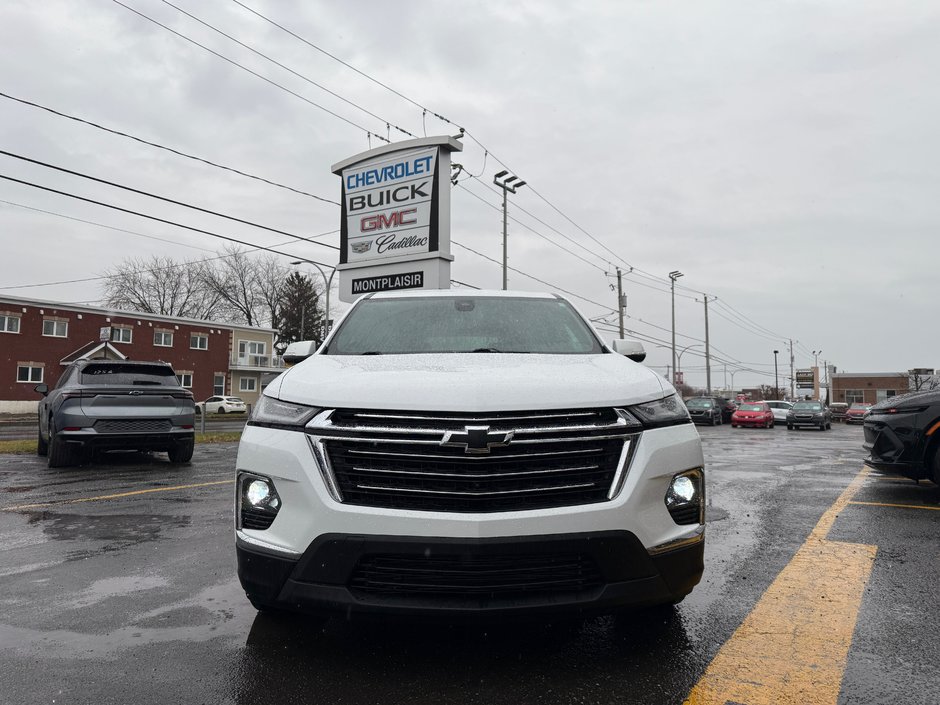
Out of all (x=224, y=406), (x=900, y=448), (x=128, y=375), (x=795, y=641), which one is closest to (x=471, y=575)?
(x=795, y=641)

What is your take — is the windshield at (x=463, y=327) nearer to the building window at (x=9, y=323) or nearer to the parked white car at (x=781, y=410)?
the parked white car at (x=781, y=410)

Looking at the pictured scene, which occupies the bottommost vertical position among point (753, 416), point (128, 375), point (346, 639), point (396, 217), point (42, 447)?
point (346, 639)

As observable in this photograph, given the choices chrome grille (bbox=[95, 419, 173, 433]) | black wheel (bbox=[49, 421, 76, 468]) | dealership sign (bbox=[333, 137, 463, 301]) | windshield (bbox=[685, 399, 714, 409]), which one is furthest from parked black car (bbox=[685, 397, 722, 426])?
black wheel (bbox=[49, 421, 76, 468])

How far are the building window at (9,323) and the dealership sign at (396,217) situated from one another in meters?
29.7

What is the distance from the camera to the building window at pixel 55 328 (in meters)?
38.8

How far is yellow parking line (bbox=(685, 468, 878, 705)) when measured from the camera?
240 cm

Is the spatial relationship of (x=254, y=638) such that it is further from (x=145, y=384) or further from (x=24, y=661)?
(x=145, y=384)

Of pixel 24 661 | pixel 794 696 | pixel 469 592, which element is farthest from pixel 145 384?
pixel 794 696

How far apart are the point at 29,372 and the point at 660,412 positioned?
4419cm

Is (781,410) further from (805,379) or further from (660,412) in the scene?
(805,379)

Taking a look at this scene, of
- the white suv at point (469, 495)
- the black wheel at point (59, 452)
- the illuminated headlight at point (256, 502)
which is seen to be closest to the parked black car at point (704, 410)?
the black wheel at point (59, 452)

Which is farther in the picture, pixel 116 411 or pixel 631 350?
pixel 116 411

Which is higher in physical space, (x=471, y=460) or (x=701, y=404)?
(x=701, y=404)

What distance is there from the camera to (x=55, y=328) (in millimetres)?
39250
